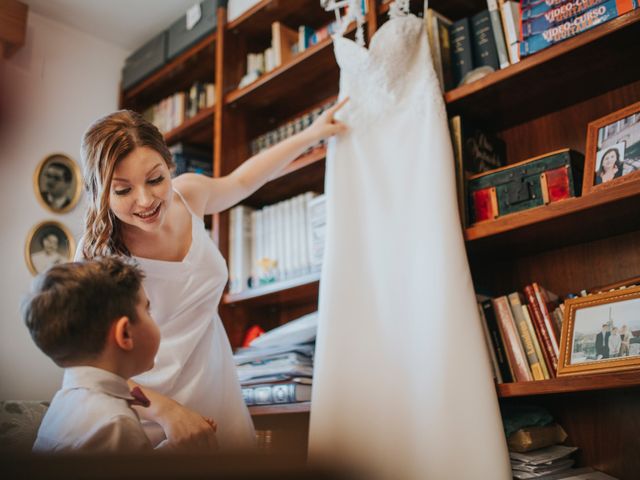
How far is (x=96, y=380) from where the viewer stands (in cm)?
75

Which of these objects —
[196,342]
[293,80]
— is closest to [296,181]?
[293,80]

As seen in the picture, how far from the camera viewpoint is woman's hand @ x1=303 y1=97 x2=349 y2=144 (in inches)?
63.7

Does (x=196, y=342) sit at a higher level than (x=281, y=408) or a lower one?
higher

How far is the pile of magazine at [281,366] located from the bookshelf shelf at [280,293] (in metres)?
0.12

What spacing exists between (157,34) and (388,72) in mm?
1457

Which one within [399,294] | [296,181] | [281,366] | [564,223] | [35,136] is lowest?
[281,366]

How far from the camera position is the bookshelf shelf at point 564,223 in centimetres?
120

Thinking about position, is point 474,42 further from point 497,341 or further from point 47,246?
Answer: point 47,246

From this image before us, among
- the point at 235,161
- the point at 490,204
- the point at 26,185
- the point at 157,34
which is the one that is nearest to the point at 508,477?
the point at 490,204

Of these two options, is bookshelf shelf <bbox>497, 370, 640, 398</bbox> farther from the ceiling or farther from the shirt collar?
the ceiling

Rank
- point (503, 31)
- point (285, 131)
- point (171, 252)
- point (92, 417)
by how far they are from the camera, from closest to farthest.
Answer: point (92, 417) < point (171, 252) < point (503, 31) < point (285, 131)

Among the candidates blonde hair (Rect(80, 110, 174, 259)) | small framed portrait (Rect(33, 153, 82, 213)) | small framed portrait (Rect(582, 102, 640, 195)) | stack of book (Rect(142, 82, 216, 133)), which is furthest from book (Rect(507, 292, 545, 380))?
small framed portrait (Rect(33, 153, 82, 213))

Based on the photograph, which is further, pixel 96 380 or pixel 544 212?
pixel 544 212

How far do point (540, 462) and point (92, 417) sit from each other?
3.27ft
